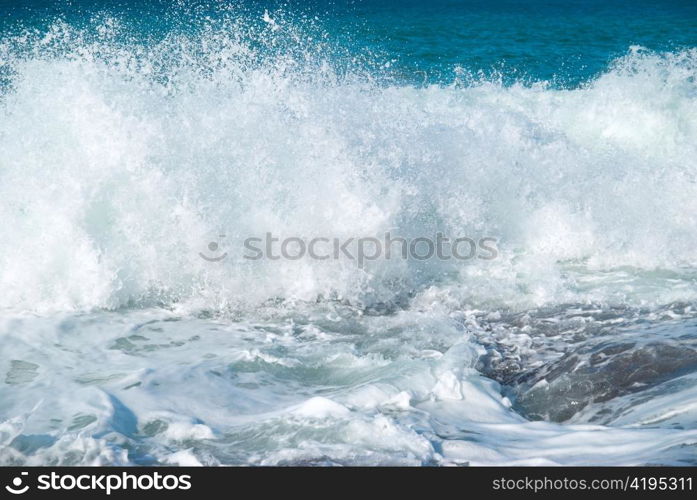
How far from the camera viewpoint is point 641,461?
3.20 metres

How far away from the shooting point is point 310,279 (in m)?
6.56

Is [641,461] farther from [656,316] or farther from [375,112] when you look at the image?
[375,112]

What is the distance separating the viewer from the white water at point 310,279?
384cm

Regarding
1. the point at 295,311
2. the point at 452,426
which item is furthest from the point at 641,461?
the point at 295,311

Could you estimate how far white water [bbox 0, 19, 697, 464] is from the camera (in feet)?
12.6

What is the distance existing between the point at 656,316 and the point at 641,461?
2.62 metres
